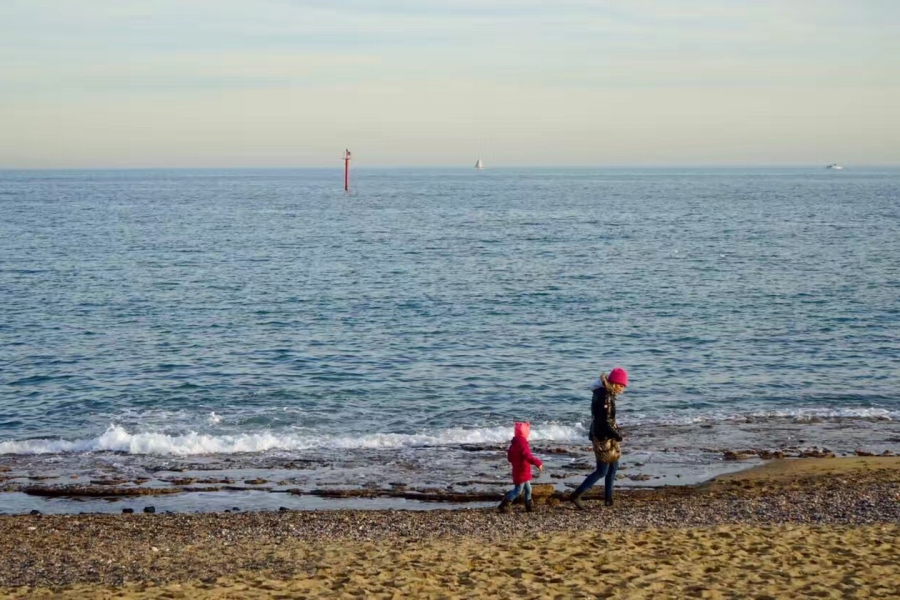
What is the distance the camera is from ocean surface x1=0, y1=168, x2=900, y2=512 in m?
21.7

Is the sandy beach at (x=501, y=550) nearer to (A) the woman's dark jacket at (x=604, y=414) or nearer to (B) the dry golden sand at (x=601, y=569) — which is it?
(B) the dry golden sand at (x=601, y=569)

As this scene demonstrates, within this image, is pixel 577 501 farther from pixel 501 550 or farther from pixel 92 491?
pixel 92 491

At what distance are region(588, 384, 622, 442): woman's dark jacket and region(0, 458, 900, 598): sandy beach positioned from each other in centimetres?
129

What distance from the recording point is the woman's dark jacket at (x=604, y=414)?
1488cm

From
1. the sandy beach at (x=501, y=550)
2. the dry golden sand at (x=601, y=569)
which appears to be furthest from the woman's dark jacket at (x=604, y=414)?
the dry golden sand at (x=601, y=569)

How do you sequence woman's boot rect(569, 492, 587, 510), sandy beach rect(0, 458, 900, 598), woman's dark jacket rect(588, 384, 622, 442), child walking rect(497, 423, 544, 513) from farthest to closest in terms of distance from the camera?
woman's boot rect(569, 492, 587, 510), child walking rect(497, 423, 544, 513), woman's dark jacket rect(588, 384, 622, 442), sandy beach rect(0, 458, 900, 598)

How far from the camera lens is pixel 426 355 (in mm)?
31469

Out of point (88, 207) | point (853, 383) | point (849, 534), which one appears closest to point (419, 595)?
point (849, 534)

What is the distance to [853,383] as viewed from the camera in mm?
27750

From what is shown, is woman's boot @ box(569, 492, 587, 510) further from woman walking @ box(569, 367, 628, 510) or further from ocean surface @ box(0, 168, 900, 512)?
ocean surface @ box(0, 168, 900, 512)

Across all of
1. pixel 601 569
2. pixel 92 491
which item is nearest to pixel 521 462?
pixel 601 569

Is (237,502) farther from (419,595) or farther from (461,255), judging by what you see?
(461,255)

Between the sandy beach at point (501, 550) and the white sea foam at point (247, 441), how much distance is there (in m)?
5.59

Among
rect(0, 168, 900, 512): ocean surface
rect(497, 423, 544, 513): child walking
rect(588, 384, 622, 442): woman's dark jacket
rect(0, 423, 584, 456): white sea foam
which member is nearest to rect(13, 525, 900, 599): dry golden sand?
rect(588, 384, 622, 442): woman's dark jacket
